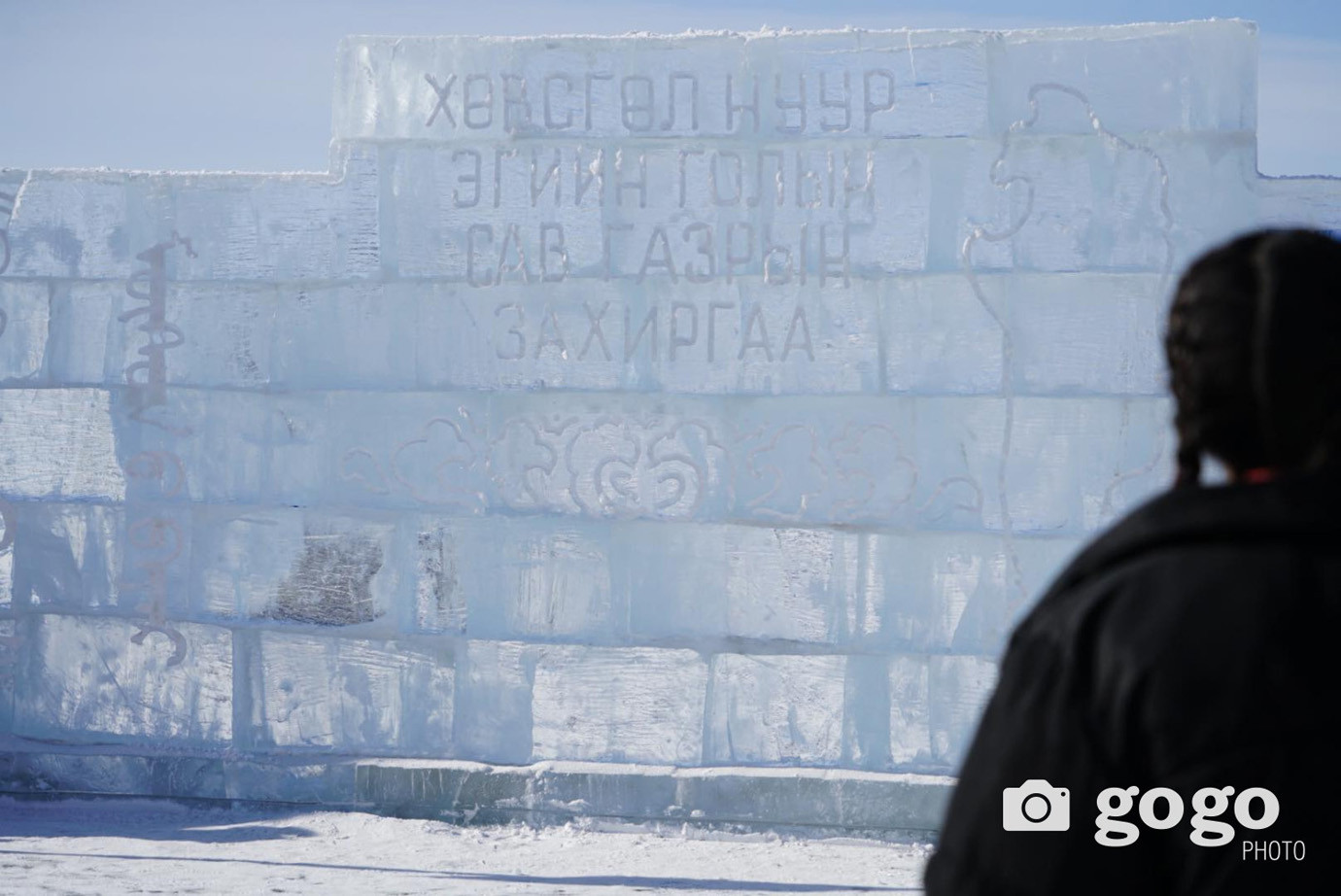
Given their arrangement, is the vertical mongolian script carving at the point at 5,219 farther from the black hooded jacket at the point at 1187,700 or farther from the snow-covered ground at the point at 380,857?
the black hooded jacket at the point at 1187,700

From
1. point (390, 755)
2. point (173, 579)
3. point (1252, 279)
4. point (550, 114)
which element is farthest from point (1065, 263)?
point (1252, 279)

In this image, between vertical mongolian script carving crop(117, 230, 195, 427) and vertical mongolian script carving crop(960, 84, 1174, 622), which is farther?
vertical mongolian script carving crop(117, 230, 195, 427)

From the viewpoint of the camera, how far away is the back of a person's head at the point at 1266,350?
1.23m

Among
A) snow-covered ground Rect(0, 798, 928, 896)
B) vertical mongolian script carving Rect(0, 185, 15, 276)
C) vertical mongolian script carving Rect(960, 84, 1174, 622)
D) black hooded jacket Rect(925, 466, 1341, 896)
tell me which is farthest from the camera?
vertical mongolian script carving Rect(0, 185, 15, 276)

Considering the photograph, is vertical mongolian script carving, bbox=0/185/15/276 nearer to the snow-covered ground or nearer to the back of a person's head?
the snow-covered ground

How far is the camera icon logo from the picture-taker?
1181 millimetres

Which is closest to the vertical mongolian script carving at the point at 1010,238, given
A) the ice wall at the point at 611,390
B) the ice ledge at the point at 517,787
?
the ice wall at the point at 611,390

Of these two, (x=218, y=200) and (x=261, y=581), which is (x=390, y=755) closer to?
(x=261, y=581)

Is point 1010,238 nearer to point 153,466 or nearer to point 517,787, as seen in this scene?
point 517,787

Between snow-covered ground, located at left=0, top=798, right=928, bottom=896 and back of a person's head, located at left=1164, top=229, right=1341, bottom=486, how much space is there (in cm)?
362

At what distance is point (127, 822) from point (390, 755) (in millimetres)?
922

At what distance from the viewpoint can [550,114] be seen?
17.6ft

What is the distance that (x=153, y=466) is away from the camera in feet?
18.3

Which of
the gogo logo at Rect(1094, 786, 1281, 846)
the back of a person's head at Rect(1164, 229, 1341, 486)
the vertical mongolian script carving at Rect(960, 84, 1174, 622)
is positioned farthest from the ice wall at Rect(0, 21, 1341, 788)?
the gogo logo at Rect(1094, 786, 1281, 846)
